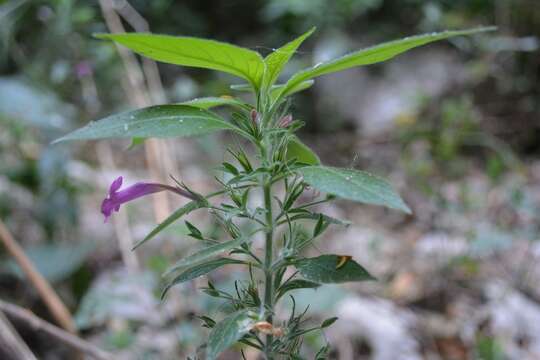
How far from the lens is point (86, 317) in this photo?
169 centimetres

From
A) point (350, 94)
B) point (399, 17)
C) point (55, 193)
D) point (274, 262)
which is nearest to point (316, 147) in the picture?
point (350, 94)

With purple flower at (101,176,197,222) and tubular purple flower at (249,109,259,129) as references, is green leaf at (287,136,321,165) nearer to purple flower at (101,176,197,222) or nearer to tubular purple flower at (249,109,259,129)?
tubular purple flower at (249,109,259,129)

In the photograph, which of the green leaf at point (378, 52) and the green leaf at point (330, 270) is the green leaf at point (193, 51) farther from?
the green leaf at point (330, 270)

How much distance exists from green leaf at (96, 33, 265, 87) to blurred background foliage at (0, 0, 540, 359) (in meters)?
0.16

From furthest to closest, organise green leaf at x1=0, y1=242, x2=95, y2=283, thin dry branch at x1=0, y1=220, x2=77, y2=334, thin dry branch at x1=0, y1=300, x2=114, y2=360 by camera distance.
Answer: green leaf at x1=0, y1=242, x2=95, y2=283 → thin dry branch at x1=0, y1=220, x2=77, y2=334 → thin dry branch at x1=0, y1=300, x2=114, y2=360

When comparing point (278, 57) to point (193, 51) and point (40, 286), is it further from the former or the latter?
point (40, 286)

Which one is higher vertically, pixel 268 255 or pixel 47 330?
pixel 268 255

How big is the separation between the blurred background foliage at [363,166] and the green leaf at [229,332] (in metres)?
0.38

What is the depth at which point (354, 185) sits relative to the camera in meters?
0.48

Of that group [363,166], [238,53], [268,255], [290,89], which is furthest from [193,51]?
[363,166]

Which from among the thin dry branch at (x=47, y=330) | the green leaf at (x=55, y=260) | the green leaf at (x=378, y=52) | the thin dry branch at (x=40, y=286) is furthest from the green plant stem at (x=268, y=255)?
the green leaf at (x=55, y=260)

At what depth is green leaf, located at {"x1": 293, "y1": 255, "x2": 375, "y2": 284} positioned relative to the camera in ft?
1.76

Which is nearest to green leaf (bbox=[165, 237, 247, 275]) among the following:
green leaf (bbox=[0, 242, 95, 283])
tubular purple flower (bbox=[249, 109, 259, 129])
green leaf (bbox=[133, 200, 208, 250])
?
green leaf (bbox=[133, 200, 208, 250])

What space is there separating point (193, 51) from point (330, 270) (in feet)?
0.94
